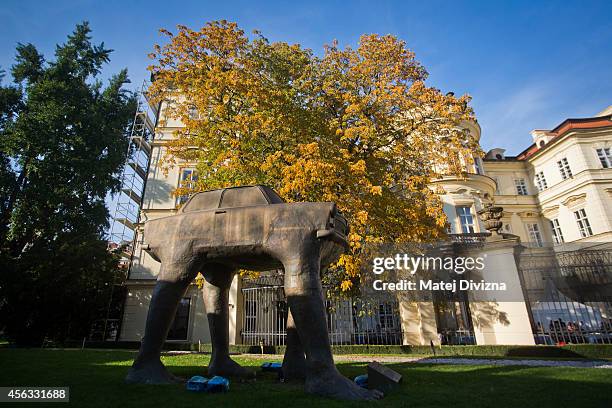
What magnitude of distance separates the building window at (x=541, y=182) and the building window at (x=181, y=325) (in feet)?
116

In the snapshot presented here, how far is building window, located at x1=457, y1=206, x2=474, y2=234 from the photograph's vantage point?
24.5 metres

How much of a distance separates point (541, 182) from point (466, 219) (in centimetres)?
1726

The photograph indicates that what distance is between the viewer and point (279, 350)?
48.2ft

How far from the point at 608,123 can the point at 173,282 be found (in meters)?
39.8

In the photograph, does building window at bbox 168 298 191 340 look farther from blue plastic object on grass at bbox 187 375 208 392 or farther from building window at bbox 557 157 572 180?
building window at bbox 557 157 572 180

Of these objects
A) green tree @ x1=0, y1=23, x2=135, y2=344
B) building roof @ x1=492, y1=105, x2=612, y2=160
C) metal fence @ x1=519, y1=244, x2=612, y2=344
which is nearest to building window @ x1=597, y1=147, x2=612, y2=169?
building roof @ x1=492, y1=105, x2=612, y2=160

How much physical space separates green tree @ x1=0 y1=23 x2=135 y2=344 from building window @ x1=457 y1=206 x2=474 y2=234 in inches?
923

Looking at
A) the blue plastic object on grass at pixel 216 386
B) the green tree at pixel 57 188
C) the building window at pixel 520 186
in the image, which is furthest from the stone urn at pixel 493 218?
the building window at pixel 520 186

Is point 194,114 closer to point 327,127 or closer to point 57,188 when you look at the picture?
point 57,188

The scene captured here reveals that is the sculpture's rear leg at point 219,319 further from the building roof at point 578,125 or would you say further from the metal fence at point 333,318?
the building roof at point 578,125

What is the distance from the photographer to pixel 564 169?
1294 inches

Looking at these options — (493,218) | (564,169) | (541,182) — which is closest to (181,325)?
(493,218)

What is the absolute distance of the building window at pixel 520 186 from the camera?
37.3 metres

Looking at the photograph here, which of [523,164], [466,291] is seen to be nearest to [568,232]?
[523,164]
